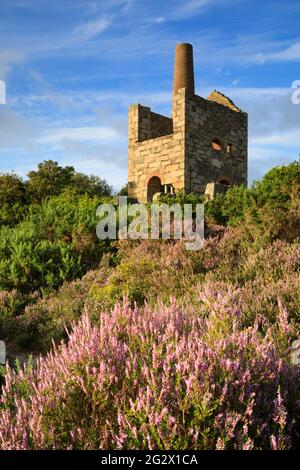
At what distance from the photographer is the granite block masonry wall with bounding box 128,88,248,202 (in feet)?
74.9

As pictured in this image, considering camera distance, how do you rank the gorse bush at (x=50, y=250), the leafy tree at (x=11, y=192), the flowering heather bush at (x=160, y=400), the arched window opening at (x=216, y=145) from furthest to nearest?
the arched window opening at (x=216, y=145), the leafy tree at (x=11, y=192), the gorse bush at (x=50, y=250), the flowering heather bush at (x=160, y=400)

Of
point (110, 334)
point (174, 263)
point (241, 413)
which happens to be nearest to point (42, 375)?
point (110, 334)

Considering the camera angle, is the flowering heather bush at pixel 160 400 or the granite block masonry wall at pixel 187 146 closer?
the flowering heather bush at pixel 160 400

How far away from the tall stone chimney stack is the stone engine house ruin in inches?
121

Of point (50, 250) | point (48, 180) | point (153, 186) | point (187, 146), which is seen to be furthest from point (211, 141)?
point (50, 250)

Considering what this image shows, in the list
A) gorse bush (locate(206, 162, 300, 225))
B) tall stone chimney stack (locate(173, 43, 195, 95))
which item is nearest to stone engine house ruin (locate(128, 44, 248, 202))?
tall stone chimney stack (locate(173, 43, 195, 95))

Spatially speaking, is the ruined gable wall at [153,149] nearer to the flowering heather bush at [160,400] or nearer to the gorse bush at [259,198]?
the gorse bush at [259,198]

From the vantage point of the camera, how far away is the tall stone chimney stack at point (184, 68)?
1160 inches

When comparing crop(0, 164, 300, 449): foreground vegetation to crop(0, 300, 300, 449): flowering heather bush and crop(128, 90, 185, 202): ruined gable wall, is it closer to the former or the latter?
crop(0, 300, 300, 449): flowering heather bush

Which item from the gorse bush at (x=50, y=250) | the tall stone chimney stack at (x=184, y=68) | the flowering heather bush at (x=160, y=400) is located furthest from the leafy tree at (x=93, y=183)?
the flowering heather bush at (x=160, y=400)

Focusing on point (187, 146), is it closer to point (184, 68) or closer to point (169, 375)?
point (184, 68)

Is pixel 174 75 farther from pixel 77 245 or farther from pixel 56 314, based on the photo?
pixel 56 314

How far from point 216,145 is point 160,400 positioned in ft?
83.2

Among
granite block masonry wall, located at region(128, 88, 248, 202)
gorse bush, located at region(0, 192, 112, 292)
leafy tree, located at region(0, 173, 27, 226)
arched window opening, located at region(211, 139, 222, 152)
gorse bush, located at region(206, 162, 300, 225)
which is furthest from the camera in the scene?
arched window opening, located at region(211, 139, 222, 152)
